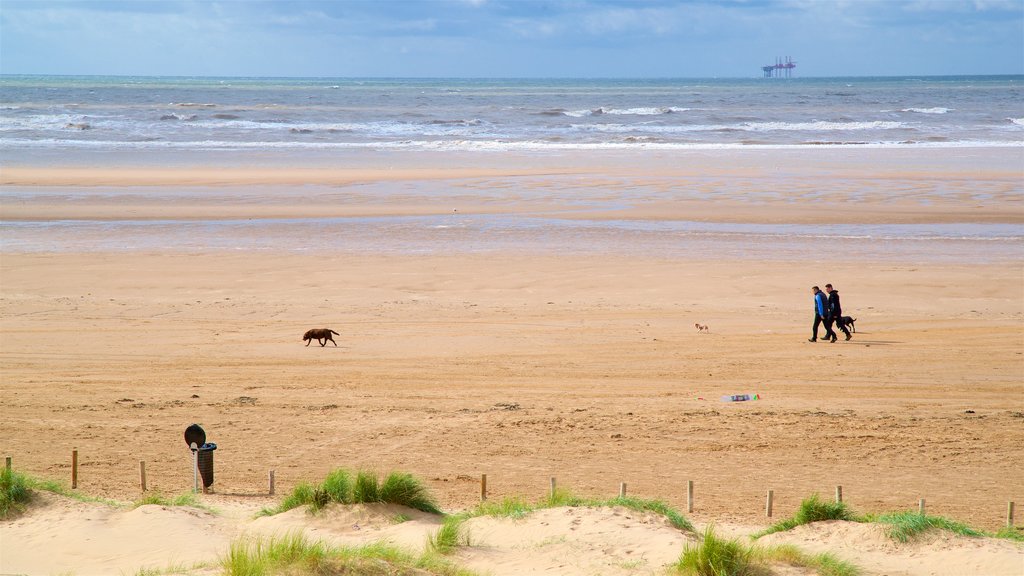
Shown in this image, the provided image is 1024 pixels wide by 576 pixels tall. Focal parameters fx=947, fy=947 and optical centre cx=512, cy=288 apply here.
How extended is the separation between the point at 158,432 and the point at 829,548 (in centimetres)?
728

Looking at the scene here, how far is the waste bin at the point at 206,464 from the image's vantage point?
8924 mm

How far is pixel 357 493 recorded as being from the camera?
8211 millimetres

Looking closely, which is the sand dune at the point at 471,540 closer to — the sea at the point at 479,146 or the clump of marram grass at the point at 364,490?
the clump of marram grass at the point at 364,490

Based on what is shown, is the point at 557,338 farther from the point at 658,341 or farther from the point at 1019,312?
the point at 1019,312

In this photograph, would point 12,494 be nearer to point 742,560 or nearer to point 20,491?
point 20,491

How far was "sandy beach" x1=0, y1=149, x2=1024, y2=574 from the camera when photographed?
9586 millimetres

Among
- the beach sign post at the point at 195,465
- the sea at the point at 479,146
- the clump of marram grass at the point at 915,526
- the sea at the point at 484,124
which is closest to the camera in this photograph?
the clump of marram grass at the point at 915,526

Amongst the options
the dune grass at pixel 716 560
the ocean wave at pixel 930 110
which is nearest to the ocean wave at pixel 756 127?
the ocean wave at pixel 930 110

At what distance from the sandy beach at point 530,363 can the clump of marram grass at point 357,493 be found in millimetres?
584

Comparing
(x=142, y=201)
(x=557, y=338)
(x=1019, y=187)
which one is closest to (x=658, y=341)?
(x=557, y=338)

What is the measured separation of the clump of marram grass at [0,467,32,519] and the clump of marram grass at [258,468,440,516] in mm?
2009

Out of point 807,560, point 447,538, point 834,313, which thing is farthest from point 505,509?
point 834,313

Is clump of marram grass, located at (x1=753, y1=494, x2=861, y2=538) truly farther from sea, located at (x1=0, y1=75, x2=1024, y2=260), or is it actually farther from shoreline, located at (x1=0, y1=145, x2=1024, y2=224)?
shoreline, located at (x1=0, y1=145, x2=1024, y2=224)

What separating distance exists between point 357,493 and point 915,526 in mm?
4582
